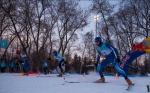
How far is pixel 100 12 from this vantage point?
94.5 feet

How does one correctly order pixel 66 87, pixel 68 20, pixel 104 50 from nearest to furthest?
pixel 66 87, pixel 104 50, pixel 68 20

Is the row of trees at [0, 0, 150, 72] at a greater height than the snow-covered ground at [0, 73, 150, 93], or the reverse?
the row of trees at [0, 0, 150, 72]

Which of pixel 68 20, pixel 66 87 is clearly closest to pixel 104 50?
pixel 66 87

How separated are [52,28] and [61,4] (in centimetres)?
377

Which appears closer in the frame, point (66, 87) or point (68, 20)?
point (66, 87)

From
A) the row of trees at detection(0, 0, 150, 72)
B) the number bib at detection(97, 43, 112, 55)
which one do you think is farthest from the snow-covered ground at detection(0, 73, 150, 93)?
the row of trees at detection(0, 0, 150, 72)

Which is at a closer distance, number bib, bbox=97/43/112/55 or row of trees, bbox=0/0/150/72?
number bib, bbox=97/43/112/55

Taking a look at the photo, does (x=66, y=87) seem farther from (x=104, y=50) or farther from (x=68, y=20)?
(x=68, y=20)

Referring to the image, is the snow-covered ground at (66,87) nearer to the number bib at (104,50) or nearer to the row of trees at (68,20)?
the number bib at (104,50)

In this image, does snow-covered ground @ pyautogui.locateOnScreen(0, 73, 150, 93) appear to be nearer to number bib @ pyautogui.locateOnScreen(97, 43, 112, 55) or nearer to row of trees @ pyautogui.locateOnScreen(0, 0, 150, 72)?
number bib @ pyautogui.locateOnScreen(97, 43, 112, 55)

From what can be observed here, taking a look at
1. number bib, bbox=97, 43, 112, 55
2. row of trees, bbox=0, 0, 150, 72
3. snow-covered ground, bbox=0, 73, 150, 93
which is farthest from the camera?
row of trees, bbox=0, 0, 150, 72

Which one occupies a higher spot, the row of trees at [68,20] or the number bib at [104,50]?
the row of trees at [68,20]

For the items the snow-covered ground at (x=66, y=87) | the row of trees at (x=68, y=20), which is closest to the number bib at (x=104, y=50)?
the snow-covered ground at (x=66, y=87)

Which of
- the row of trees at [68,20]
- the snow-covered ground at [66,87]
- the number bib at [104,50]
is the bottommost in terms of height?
the snow-covered ground at [66,87]
